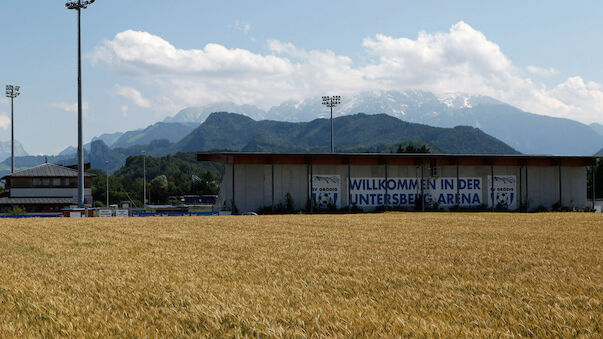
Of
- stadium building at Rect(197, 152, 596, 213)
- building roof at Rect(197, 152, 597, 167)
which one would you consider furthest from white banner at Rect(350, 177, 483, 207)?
building roof at Rect(197, 152, 597, 167)

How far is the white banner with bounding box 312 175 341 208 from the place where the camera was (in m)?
46.2

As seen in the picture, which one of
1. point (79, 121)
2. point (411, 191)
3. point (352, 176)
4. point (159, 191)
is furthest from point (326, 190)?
point (159, 191)

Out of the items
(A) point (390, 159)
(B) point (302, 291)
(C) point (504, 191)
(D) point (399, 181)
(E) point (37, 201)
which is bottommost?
(E) point (37, 201)

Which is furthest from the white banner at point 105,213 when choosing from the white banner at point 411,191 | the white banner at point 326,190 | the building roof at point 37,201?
the building roof at point 37,201

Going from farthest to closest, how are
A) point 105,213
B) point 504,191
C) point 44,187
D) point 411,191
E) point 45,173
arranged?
point 45,173
point 44,187
point 504,191
point 411,191
point 105,213

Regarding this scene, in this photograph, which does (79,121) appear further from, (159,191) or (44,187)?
(159,191)

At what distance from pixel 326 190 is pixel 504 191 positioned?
17.3 metres

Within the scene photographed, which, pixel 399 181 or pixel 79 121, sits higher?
pixel 79 121

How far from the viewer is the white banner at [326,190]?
151ft

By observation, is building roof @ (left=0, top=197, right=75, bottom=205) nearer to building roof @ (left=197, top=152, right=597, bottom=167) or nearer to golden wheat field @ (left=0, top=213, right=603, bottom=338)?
building roof @ (left=197, top=152, right=597, bottom=167)

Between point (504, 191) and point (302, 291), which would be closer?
point (302, 291)

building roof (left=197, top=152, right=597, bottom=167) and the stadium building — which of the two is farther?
the stadium building

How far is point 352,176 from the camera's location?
46969 mm

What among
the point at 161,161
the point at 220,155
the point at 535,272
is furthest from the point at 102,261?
the point at 161,161
